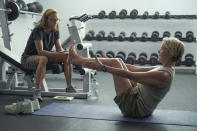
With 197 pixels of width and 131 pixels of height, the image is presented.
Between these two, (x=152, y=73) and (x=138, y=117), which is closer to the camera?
(x=152, y=73)

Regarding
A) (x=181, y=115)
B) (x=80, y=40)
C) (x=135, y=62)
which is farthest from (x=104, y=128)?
(x=135, y=62)

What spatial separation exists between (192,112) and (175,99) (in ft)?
2.17

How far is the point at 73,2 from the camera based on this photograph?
6637mm

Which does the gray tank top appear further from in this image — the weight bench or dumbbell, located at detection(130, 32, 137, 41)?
dumbbell, located at detection(130, 32, 137, 41)

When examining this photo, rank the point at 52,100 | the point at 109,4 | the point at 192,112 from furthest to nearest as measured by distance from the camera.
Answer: the point at 109,4
the point at 52,100
the point at 192,112

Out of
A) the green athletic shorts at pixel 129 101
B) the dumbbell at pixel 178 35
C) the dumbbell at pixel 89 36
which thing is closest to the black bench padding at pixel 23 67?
the green athletic shorts at pixel 129 101

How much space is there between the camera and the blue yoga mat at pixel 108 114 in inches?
94.1

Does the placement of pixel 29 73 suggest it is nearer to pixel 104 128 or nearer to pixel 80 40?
pixel 80 40

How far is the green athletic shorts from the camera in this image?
7.61 ft

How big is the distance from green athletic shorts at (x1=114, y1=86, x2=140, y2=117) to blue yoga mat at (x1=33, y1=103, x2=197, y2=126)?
78mm

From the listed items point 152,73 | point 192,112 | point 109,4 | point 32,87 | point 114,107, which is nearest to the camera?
point 152,73

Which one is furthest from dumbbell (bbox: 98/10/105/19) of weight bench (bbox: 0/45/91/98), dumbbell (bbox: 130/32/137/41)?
Answer: weight bench (bbox: 0/45/91/98)

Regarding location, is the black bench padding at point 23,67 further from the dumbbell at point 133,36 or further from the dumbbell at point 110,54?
the dumbbell at point 133,36

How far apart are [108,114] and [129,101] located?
1.15 ft
